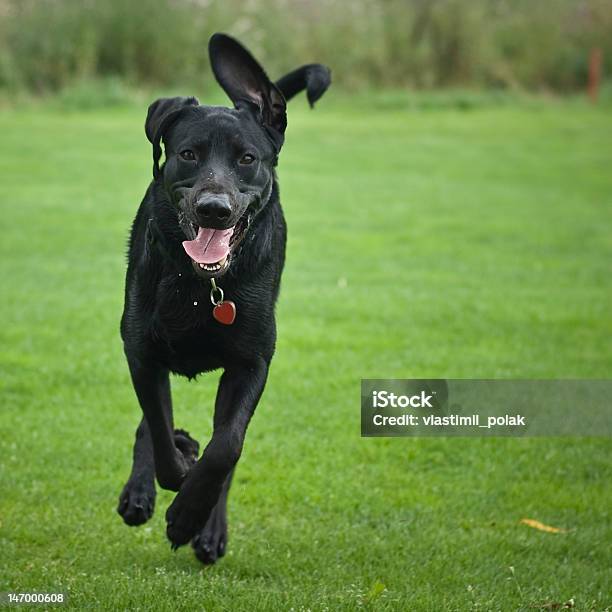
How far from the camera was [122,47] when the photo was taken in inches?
878

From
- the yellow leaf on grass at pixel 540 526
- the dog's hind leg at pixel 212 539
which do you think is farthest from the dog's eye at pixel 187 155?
the yellow leaf on grass at pixel 540 526

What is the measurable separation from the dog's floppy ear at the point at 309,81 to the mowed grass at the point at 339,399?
1844 mm

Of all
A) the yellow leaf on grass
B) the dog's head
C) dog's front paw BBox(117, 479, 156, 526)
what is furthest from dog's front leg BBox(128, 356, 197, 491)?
the yellow leaf on grass

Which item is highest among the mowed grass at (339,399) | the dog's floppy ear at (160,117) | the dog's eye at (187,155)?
the dog's floppy ear at (160,117)

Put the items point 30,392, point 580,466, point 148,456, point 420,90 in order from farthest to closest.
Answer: point 420,90, point 30,392, point 580,466, point 148,456

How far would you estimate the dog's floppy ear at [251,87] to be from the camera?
4332 mm

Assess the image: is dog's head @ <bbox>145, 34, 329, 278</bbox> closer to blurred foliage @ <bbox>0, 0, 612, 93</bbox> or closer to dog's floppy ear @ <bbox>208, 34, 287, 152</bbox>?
dog's floppy ear @ <bbox>208, 34, 287, 152</bbox>

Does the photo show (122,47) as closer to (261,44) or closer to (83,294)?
(261,44)

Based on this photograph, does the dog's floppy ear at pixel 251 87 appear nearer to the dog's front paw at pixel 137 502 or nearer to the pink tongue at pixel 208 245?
the pink tongue at pixel 208 245

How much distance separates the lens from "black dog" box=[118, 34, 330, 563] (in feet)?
13.3

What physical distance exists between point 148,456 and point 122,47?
61.2 ft

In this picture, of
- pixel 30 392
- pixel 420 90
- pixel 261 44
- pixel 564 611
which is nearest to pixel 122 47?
pixel 261 44

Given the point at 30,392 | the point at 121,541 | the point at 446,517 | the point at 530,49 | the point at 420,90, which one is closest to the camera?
the point at 121,541

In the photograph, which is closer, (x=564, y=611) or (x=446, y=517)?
(x=564, y=611)
